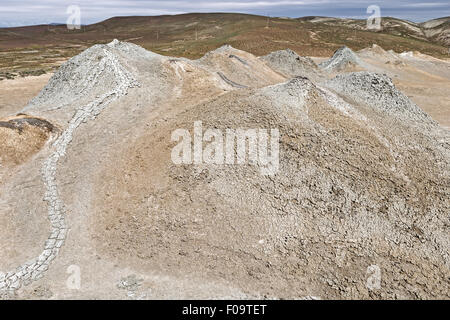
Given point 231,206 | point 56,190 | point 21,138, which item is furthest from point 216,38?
point 231,206

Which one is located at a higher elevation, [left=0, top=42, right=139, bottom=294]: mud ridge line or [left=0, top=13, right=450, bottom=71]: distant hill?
[left=0, top=13, right=450, bottom=71]: distant hill

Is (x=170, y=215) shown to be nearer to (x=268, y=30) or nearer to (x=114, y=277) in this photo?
(x=114, y=277)

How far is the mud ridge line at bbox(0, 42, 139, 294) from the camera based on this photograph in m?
13.6

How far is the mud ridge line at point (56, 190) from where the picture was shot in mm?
13641

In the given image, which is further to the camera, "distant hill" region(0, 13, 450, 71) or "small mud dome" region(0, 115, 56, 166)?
"distant hill" region(0, 13, 450, 71)

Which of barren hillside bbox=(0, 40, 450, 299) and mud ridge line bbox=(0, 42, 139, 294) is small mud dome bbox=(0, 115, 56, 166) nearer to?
barren hillside bbox=(0, 40, 450, 299)

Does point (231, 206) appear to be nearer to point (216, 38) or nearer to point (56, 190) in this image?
point (56, 190)

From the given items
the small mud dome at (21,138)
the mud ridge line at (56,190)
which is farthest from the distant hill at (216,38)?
the small mud dome at (21,138)

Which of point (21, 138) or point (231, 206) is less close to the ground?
point (21, 138)

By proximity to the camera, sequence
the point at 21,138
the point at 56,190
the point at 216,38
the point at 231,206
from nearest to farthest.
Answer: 1. the point at 231,206
2. the point at 56,190
3. the point at 21,138
4. the point at 216,38

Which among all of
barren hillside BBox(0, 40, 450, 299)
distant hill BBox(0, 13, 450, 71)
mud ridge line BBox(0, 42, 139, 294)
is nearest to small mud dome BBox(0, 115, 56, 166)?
barren hillside BBox(0, 40, 450, 299)

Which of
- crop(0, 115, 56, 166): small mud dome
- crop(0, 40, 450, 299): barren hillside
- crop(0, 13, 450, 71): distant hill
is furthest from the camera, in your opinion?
crop(0, 13, 450, 71): distant hill

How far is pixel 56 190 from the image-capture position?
17.6m
